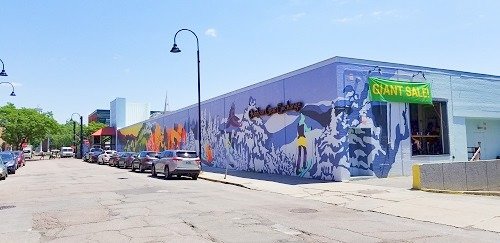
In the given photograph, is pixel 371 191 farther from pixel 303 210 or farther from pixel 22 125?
pixel 22 125

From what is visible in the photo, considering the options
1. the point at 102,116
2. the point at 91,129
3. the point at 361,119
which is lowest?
the point at 361,119

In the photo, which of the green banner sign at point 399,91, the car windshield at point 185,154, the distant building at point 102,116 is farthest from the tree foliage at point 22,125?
the green banner sign at point 399,91

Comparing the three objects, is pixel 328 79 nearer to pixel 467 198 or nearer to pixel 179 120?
pixel 467 198

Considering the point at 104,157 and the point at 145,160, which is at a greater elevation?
the point at 145,160

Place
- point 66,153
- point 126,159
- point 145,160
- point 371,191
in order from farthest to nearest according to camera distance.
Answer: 1. point 66,153
2. point 126,159
3. point 145,160
4. point 371,191

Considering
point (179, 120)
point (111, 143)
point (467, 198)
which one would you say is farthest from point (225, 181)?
point (111, 143)

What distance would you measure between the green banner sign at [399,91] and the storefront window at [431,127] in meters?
0.82

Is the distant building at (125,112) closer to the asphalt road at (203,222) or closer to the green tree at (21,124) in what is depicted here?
the green tree at (21,124)

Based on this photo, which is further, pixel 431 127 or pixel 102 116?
pixel 102 116

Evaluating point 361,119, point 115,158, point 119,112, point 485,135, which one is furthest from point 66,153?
point 485,135

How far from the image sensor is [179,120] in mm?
41500

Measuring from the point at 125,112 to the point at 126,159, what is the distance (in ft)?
112

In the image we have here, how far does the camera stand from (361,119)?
19953 millimetres

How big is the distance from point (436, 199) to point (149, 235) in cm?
910
